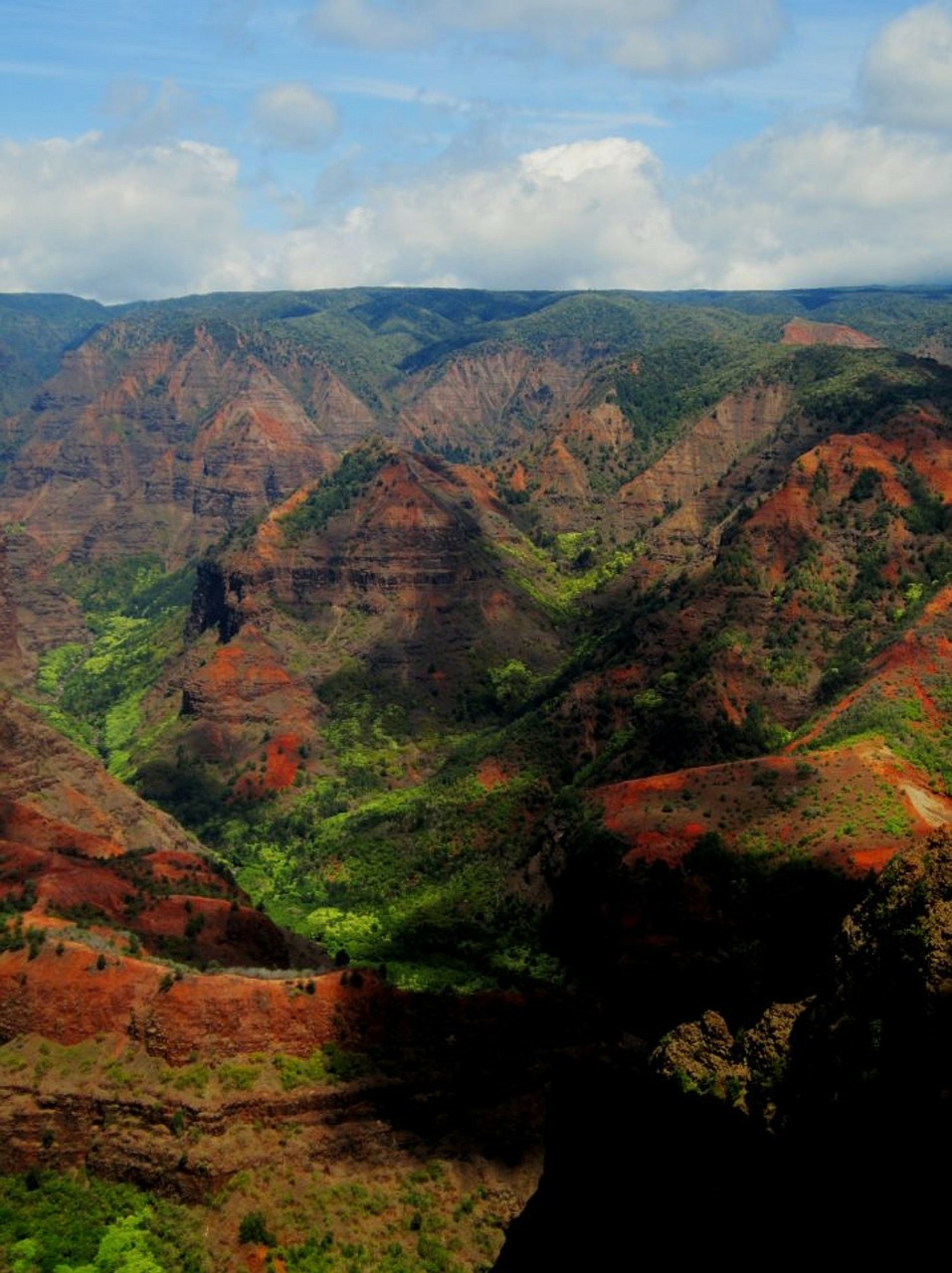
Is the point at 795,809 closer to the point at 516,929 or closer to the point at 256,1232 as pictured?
the point at 516,929

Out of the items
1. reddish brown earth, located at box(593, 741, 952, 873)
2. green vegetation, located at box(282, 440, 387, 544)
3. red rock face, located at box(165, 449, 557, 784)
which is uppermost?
green vegetation, located at box(282, 440, 387, 544)

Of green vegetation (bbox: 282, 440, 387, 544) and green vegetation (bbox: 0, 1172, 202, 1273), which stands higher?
green vegetation (bbox: 282, 440, 387, 544)

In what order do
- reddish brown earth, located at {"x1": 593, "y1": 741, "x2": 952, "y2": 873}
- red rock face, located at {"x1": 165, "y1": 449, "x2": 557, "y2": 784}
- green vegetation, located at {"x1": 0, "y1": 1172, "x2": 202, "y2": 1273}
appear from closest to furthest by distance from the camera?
1. green vegetation, located at {"x1": 0, "y1": 1172, "x2": 202, "y2": 1273}
2. reddish brown earth, located at {"x1": 593, "y1": 741, "x2": 952, "y2": 873}
3. red rock face, located at {"x1": 165, "y1": 449, "x2": 557, "y2": 784}

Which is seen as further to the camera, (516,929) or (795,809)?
(516,929)

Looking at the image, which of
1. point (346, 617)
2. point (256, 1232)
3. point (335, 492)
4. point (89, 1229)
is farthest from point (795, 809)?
point (335, 492)

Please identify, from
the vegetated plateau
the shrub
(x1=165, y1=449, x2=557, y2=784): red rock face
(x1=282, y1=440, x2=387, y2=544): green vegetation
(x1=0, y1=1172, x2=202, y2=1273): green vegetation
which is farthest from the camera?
(x1=282, y1=440, x2=387, y2=544): green vegetation

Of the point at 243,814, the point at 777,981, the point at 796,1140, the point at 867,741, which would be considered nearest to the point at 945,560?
the point at 867,741

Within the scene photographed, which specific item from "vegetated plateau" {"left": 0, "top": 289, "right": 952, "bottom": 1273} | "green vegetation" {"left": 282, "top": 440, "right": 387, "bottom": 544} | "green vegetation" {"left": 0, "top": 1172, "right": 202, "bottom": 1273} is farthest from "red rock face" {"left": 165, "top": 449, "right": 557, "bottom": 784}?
"green vegetation" {"left": 0, "top": 1172, "right": 202, "bottom": 1273}

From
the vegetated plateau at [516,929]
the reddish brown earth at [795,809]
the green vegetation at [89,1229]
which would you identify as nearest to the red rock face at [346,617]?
the vegetated plateau at [516,929]

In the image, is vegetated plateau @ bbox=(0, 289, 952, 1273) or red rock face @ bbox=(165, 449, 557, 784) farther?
red rock face @ bbox=(165, 449, 557, 784)

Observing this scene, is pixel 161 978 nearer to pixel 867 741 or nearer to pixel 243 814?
pixel 867 741

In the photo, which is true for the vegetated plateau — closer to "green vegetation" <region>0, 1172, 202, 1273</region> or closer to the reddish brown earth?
"green vegetation" <region>0, 1172, 202, 1273</region>
